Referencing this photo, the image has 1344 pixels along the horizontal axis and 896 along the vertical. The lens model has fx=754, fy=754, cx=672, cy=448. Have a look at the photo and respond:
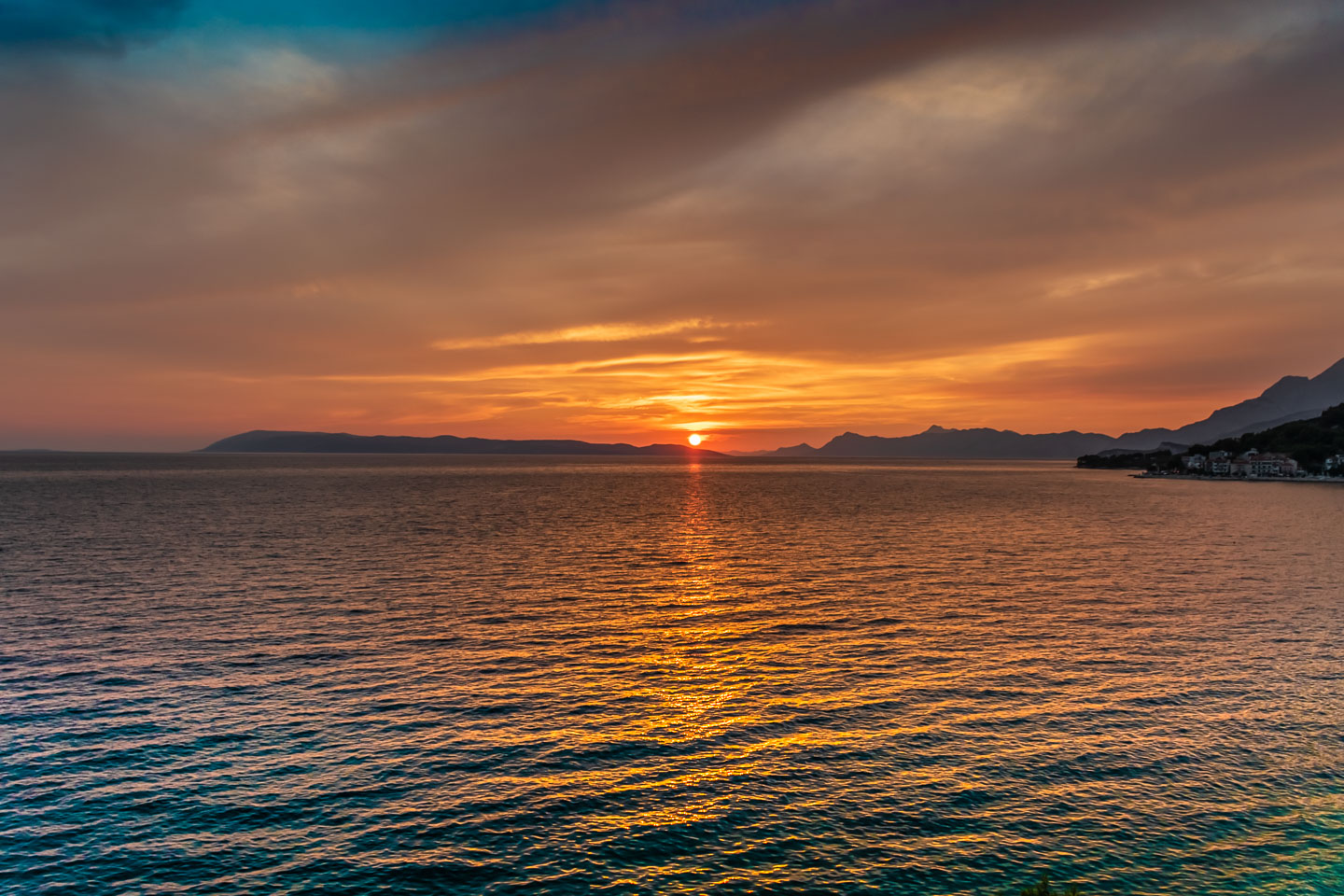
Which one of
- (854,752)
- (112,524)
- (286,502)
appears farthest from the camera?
(286,502)

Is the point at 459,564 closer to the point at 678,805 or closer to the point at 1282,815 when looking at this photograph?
the point at 678,805

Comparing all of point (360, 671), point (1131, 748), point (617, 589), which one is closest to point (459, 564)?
point (617, 589)

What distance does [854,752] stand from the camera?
103 feet

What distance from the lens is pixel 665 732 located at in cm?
3369

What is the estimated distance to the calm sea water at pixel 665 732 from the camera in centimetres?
2356

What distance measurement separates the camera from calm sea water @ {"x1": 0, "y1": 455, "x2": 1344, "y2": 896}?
23.6 metres

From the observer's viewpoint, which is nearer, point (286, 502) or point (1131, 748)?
point (1131, 748)

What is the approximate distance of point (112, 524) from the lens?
116375 mm

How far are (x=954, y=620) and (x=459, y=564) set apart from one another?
167 feet

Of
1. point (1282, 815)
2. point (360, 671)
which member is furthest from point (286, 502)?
point (1282, 815)

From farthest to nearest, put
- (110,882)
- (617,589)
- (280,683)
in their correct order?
(617,589) → (280,683) → (110,882)

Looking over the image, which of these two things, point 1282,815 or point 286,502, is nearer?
point 1282,815

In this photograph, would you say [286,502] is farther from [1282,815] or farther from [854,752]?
[1282,815]

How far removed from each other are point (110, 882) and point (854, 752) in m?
25.7
